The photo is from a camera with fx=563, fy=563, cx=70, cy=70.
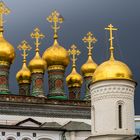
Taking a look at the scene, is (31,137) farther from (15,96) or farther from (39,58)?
(39,58)

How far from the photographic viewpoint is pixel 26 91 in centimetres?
3275

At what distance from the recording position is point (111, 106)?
64.8 ft

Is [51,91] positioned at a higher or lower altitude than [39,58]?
lower

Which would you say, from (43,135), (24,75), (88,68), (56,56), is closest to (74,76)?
(88,68)

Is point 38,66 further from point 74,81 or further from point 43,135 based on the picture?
point 43,135

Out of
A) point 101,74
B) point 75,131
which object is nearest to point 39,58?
point 75,131

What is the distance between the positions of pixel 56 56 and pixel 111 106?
1220cm

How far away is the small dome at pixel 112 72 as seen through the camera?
789 inches

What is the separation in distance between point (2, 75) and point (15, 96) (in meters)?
2.28

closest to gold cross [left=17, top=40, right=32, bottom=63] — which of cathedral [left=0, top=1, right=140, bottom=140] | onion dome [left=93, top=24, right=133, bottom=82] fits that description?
cathedral [left=0, top=1, right=140, bottom=140]

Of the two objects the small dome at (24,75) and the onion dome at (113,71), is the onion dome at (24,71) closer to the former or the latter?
the small dome at (24,75)

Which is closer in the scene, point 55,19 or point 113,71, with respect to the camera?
point 113,71

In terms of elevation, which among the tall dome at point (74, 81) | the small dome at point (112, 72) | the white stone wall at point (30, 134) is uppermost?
the tall dome at point (74, 81)

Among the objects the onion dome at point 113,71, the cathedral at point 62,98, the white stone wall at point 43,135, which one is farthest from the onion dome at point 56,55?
the onion dome at point 113,71
